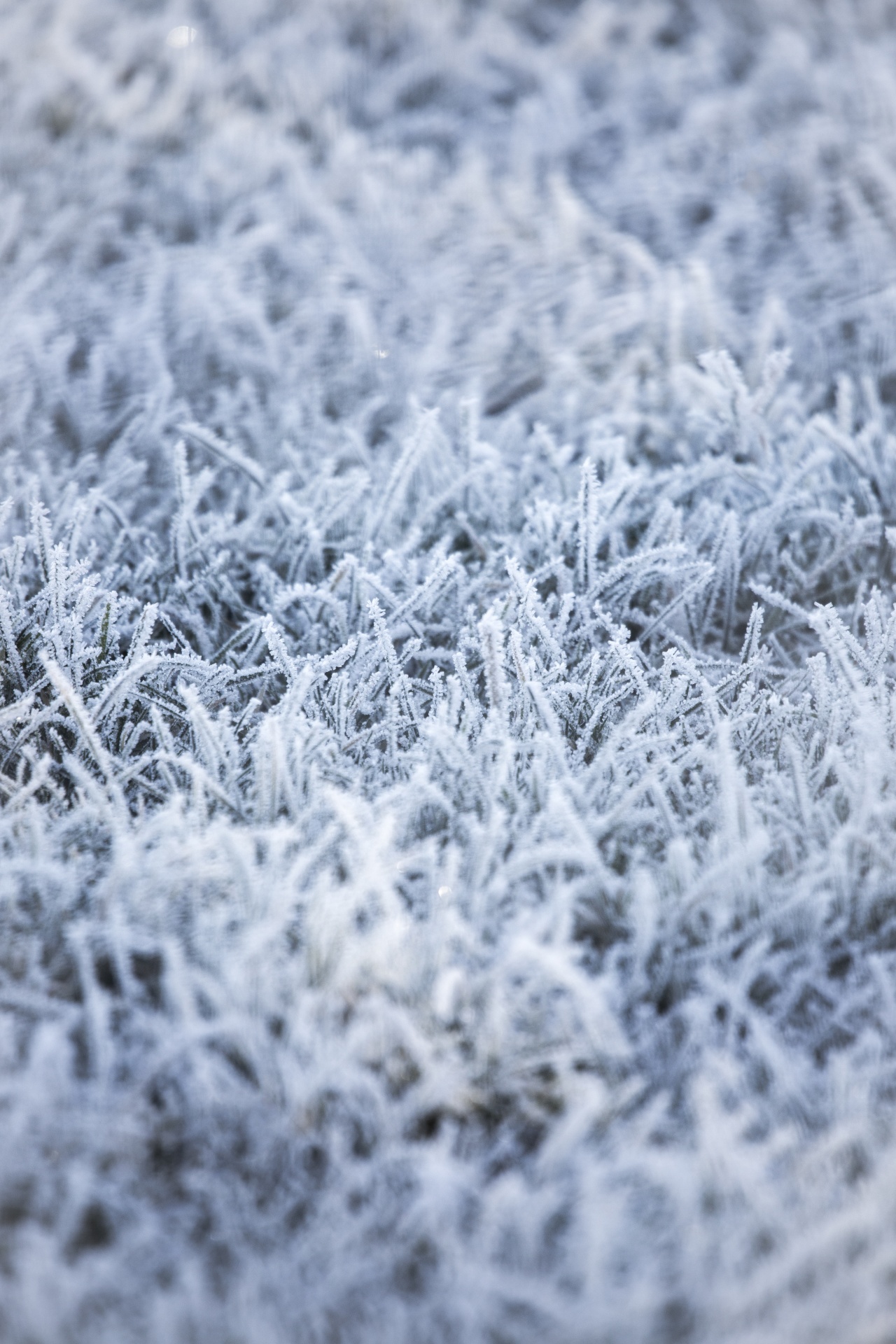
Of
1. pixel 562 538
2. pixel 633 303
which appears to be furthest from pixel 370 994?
pixel 633 303

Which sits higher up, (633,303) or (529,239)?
(529,239)

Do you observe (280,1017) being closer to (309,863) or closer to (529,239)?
(309,863)

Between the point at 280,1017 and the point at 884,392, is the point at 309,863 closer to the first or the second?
the point at 280,1017

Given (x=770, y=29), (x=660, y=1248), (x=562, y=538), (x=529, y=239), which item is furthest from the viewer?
(x=770, y=29)

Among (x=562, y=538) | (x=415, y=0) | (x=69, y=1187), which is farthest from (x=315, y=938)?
(x=415, y=0)

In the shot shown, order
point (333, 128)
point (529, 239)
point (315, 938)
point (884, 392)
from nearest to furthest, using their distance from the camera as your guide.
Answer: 1. point (315, 938)
2. point (884, 392)
3. point (529, 239)
4. point (333, 128)

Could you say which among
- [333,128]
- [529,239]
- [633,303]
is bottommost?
[633,303]

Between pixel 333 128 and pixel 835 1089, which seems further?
pixel 333 128
